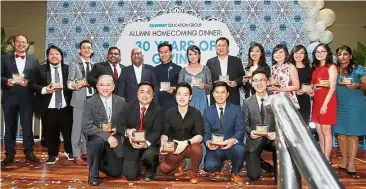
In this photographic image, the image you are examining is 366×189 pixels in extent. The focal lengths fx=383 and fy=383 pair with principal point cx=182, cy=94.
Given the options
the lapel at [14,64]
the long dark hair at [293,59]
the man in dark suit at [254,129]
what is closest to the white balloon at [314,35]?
the long dark hair at [293,59]

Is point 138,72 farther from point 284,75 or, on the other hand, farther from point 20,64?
point 284,75

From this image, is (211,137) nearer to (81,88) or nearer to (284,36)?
(81,88)

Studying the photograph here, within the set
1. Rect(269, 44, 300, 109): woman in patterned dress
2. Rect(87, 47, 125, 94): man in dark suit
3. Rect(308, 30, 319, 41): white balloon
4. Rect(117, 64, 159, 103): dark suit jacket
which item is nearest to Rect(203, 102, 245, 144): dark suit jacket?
Rect(269, 44, 300, 109): woman in patterned dress

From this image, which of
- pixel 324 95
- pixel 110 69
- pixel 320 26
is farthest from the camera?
pixel 320 26

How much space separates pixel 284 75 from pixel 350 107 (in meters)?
0.77

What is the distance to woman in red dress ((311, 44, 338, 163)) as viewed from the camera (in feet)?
13.0

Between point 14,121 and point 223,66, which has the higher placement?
point 223,66

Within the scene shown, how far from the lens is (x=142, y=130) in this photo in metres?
3.67

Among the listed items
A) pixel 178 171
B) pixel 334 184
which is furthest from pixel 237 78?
pixel 334 184

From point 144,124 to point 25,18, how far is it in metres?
6.53

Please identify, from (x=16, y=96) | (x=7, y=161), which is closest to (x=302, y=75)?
(x=16, y=96)

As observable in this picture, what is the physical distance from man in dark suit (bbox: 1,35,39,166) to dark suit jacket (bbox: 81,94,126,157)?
99cm

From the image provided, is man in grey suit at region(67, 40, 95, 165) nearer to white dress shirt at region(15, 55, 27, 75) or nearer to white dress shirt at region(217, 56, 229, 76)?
white dress shirt at region(15, 55, 27, 75)

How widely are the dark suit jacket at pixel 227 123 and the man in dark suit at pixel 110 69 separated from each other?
1364 mm
